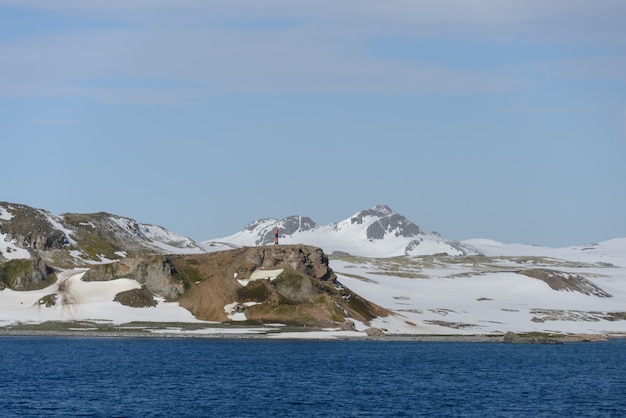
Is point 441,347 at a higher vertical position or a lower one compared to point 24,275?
lower

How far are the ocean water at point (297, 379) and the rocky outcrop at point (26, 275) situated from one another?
92.7 feet

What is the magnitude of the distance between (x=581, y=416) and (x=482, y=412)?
25.6ft

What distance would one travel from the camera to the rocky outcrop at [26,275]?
628ft

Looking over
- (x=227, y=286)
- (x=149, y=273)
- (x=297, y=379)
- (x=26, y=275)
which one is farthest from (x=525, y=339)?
(x=26, y=275)

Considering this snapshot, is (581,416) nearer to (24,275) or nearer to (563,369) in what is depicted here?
(563,369)

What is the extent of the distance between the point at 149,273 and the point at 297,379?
82.9 m

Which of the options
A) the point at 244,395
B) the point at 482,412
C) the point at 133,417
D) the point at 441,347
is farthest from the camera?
the point at 441,347

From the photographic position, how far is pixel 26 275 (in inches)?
7579

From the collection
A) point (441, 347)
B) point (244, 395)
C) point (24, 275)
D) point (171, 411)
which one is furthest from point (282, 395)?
point (24, 275)

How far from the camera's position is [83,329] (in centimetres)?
17200

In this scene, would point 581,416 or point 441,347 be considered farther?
point 441,347

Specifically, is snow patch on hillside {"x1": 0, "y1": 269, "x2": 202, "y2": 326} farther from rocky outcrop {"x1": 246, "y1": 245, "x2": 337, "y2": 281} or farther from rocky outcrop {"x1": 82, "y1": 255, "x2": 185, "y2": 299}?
rocky outcrop {"x1": 246, "y1": 245, "x2": 337, "y2": 281}

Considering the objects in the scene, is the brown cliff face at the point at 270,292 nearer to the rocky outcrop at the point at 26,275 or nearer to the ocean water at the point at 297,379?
the ocean water at the point at 297,379

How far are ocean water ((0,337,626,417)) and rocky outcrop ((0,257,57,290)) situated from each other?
2825 cm
